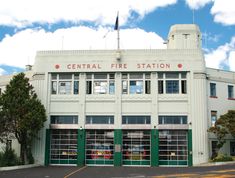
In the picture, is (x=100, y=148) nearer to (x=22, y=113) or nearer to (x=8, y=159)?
(x=22, y=113)

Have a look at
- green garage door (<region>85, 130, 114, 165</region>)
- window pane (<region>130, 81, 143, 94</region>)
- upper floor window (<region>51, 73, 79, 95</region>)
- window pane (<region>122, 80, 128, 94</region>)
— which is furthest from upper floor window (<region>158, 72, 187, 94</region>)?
upper floor window (<region>51, 73, 79, 95</region>)

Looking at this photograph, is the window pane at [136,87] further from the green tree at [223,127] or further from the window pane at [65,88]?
the green tree at [223,127]

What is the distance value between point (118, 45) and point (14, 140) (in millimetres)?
16309

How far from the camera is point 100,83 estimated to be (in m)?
41.8

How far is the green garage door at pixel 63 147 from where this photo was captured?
1609 inches

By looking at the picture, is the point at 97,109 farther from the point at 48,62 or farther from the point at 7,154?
the point at 7,154

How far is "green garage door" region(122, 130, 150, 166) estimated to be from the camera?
40062mm

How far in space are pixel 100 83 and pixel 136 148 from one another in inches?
317

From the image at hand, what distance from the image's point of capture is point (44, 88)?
4200 cm

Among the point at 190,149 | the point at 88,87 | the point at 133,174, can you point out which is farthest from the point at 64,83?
the point at 133,174

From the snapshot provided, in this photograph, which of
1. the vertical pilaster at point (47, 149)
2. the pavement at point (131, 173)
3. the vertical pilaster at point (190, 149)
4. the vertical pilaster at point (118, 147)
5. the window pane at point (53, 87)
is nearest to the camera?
the pavement at point (131, 173)

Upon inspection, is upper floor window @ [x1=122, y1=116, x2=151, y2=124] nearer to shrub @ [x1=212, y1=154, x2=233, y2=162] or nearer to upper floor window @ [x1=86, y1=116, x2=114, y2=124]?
upper floor window @ [x1=86, y1=116, x2=114, y2=124]

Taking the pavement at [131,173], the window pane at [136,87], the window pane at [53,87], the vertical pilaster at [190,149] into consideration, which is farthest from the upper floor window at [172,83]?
the window pane at [53,87]

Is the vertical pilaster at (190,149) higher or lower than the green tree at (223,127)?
lower
